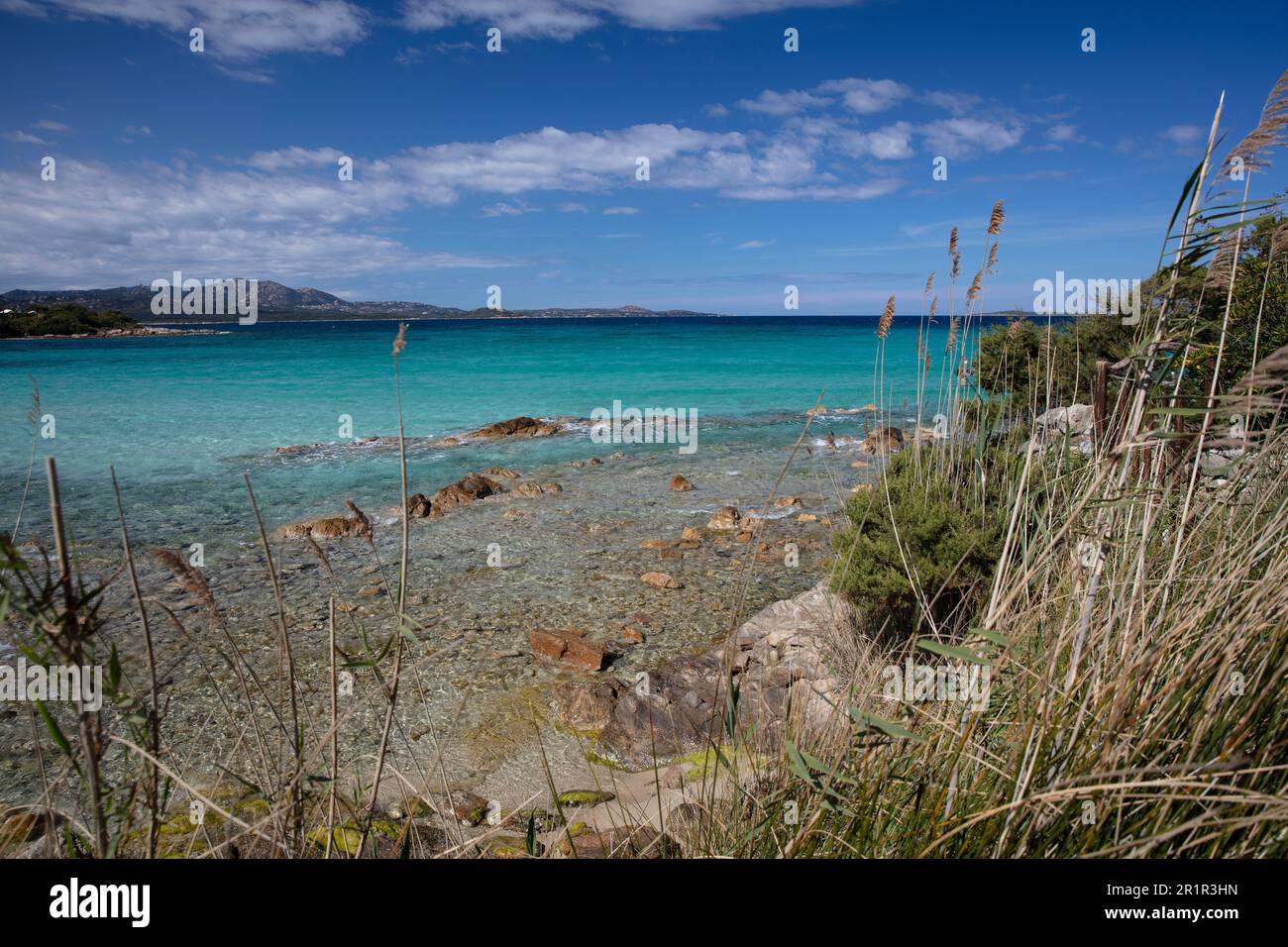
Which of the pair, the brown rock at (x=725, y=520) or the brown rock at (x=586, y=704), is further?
the brown rock at (x=725, y=520)

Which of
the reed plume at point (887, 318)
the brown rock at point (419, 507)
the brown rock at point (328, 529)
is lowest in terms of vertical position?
the brown rock at point (328, 529)

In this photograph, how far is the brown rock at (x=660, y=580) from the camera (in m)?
7.50

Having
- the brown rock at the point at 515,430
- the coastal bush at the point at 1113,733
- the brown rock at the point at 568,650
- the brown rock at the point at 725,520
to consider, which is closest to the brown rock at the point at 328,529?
the brown rock at the point at 568,650

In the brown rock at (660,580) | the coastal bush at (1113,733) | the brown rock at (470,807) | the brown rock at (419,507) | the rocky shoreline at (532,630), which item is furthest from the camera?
the brown rock at (419,507)

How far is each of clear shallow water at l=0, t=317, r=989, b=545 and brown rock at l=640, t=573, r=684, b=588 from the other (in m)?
2.92

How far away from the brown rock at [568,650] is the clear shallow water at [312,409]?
314 cm

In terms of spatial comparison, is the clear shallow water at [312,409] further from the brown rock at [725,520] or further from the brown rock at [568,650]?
the brown rock at [725,520]

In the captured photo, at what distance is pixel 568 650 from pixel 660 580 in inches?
71.9

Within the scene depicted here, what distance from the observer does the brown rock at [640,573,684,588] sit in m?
7.50

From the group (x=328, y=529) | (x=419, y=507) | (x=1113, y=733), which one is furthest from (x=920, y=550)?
(x=419, y=507)

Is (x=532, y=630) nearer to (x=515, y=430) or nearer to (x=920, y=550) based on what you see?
(x=920, y=550)

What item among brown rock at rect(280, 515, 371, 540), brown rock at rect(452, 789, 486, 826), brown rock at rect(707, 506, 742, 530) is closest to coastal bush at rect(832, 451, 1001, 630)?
brown rock at rect(452, 789, 486, 826)
